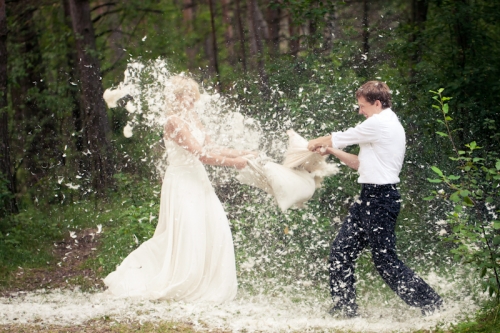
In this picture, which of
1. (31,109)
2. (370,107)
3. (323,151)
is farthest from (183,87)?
(31,109)

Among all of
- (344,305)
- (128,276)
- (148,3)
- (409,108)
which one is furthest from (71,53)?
(344,305)

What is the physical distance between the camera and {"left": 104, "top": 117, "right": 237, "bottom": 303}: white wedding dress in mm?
6715

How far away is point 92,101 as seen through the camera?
44.1ft

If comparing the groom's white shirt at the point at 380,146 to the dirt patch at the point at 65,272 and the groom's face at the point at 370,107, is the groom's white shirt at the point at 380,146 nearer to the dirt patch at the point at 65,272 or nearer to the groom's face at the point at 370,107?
the groom's face at the point at 370,107

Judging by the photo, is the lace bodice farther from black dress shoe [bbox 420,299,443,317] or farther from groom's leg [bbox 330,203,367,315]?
black dress shoe [bbox 420,299,443,317]

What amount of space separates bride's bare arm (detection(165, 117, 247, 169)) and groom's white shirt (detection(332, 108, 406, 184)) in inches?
47.0

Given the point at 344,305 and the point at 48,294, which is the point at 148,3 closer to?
the point at 48,294

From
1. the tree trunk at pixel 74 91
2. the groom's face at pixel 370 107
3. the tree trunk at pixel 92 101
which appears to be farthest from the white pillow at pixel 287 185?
the tree trunk at pixel 74 91

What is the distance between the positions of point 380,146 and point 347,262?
3.40 feet

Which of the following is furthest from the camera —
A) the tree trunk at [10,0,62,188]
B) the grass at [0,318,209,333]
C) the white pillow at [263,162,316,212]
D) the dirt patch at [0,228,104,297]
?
the tree trunk at [10,0,62,188]

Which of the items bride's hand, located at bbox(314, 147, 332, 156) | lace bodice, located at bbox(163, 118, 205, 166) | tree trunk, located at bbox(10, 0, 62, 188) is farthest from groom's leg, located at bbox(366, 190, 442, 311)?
tree trunk, located at bbox(10, 0, 62, 188)

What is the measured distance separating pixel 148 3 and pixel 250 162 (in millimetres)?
12067

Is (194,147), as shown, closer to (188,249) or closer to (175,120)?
(175,120)

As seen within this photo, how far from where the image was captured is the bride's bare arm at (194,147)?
6.63 m
